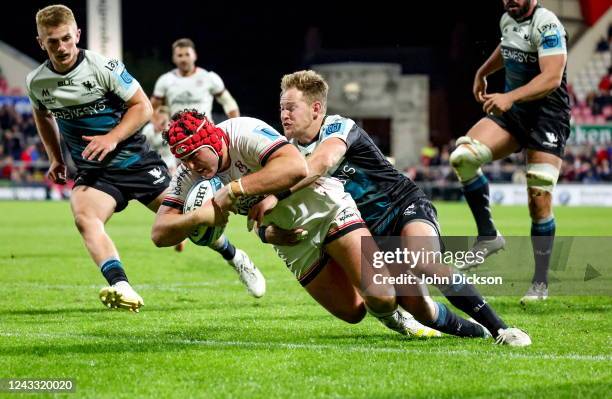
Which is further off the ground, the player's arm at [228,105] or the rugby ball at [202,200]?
the rugby ball at [202,200]

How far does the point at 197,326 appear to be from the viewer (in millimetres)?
6867

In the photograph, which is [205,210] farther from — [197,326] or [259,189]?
[197,326]

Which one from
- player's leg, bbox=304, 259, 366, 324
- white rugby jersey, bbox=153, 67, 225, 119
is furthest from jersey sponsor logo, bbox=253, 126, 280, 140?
white rugby jersey, bbox=153, 67, 225, 119

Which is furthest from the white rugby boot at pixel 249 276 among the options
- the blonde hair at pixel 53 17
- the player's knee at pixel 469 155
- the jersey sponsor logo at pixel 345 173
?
the blonde hair at pixel 53 17

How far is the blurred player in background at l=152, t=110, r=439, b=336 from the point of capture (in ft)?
17.3

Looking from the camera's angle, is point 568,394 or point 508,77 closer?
point 568,394

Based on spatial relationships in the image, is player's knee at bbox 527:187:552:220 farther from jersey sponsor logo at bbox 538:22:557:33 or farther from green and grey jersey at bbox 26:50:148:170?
green and grey jersey at bbox 26:50:148:170

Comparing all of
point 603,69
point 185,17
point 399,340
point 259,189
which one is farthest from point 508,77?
point 185,17

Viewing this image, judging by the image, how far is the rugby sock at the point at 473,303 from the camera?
19.2 feet

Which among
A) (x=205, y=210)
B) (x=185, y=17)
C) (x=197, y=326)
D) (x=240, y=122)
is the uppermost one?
(x=240, y=122)

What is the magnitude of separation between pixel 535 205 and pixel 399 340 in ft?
9.07

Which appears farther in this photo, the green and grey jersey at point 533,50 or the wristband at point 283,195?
the green and grey jersey at point 533,50

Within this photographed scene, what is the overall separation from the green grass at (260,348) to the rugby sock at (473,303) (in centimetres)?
13

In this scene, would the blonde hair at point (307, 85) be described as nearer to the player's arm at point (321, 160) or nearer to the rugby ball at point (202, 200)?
the player's arm at point (321, 160)
